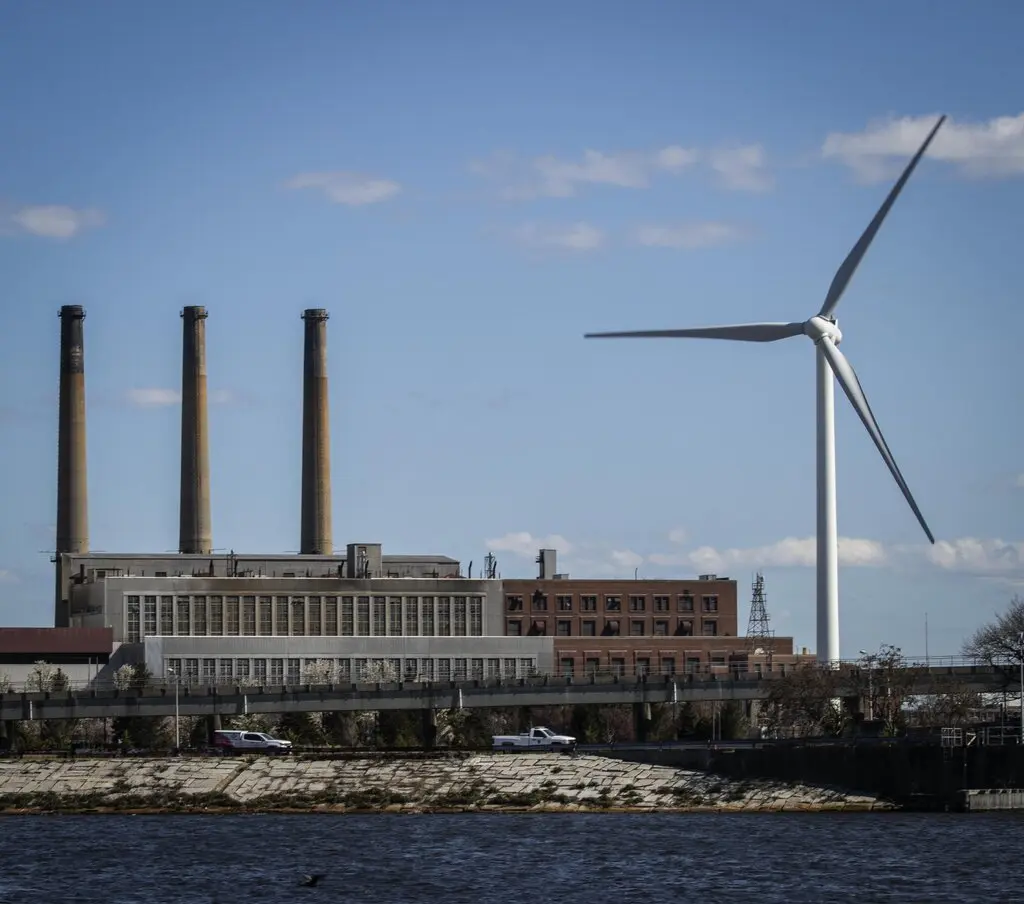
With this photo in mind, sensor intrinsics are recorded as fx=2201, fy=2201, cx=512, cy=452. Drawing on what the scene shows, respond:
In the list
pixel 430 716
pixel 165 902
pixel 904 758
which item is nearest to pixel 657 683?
pixel 430 716

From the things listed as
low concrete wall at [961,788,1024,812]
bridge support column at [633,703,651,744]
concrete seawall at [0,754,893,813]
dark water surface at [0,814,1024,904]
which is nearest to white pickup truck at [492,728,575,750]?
bridge support column at [633,703,651,744]

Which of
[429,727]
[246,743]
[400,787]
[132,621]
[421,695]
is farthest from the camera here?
[132,621]

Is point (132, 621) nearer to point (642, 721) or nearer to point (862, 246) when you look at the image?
point (642, 721)

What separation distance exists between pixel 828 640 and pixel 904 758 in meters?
35.6

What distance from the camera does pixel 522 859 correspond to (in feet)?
283

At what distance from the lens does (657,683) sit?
161m

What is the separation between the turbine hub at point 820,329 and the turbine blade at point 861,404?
1.36 feet

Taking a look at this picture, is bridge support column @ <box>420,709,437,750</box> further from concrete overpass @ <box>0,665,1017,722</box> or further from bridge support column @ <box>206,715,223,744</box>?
bridge support column @ <box>206,715,223,744</box>

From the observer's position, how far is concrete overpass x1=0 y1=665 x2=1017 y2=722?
152 metres

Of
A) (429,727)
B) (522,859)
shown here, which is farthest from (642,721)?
(522,859)

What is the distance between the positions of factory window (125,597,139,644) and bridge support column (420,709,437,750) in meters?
49.8

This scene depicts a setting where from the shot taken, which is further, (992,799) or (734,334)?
(734,334)

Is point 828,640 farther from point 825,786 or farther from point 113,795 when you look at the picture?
point 113,795

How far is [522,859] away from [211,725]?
74942 mm
